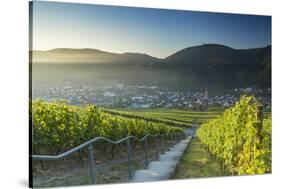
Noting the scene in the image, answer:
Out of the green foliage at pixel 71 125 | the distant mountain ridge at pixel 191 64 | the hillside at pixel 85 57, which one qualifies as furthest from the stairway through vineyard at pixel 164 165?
the hillside at pixel 85 57

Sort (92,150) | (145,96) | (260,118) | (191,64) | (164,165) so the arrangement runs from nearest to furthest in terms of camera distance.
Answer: (92,150), (145,96), (164,165), (191,64), (260,118)

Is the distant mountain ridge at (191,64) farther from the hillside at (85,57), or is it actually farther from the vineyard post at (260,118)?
the vineyard post at (260,118)

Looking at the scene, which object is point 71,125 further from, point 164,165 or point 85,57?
point 164,165

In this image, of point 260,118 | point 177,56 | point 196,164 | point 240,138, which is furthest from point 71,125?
point 260,118

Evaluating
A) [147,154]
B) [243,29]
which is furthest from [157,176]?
[243,29]

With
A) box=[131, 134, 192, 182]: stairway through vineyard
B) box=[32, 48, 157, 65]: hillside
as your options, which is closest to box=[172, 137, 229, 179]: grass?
box=[131, 134, 192, 182]: stairway through vineyard
